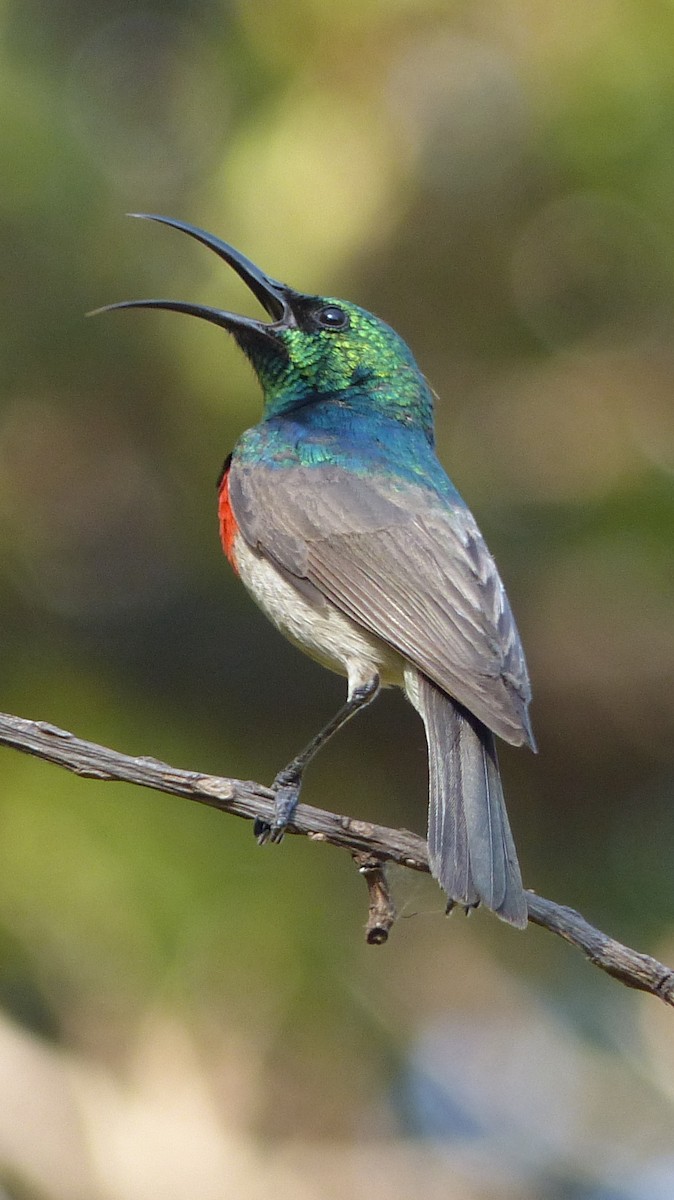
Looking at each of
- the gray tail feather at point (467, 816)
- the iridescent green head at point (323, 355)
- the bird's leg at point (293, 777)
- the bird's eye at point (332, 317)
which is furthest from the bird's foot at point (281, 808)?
the bird's eye at point (332, 317)

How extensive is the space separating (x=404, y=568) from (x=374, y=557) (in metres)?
0.09

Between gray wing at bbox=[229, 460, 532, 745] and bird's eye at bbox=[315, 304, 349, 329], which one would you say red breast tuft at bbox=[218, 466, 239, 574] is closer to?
gray wing at bbox=[229, 460, 532, 745]

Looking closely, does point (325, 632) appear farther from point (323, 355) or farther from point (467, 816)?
point (323, 355)

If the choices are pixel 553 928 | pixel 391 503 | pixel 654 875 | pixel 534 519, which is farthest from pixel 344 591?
pixel 654 875

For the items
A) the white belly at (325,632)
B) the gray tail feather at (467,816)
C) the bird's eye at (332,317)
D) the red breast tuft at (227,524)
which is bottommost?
the gray tail feather at (467,816)

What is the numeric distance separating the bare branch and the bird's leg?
0.18ft

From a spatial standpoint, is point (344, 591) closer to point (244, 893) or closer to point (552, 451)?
point (244, 893)

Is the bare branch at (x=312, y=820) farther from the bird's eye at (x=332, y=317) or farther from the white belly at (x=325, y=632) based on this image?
the bird's eye at (x=332, y=317)

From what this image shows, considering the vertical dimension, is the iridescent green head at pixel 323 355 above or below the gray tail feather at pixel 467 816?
above

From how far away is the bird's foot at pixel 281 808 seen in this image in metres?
2.72

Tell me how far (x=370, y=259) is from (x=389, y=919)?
102 inches

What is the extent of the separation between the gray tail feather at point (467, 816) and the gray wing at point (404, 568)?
4.0 inches

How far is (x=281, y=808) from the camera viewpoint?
2.78 meters

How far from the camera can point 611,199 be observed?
4.48 metres
